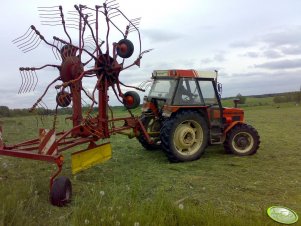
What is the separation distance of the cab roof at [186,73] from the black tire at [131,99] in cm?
133

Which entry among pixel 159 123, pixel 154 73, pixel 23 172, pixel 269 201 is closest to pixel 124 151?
pixel 159 123

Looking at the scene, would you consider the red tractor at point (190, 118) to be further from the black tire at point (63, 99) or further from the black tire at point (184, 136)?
the black tire at point (63, 99)

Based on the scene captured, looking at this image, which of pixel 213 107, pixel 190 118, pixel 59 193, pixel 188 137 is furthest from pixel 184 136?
pixel 59 193

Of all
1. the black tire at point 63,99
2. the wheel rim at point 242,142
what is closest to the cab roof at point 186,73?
the wheel rim at point 242,142

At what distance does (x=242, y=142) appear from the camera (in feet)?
30.4

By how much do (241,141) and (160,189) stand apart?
4217 mm

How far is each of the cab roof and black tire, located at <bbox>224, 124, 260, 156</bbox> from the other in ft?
4.49

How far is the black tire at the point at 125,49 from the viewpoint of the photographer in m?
7.60

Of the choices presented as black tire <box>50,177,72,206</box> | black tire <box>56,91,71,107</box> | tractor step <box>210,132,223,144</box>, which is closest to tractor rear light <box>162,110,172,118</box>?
tractor step <box>210,132,223,144</box>

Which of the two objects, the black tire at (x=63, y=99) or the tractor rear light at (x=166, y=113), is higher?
the black tire at (x=63, y=99)

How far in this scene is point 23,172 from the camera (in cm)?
739

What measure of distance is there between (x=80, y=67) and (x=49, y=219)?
3.06 metres

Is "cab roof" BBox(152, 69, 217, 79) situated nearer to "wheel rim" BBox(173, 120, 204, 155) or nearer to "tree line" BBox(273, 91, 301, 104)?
"wheel rim" BBox(173, 120, 204, 155)

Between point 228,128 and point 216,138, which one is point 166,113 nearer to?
point 216,138
